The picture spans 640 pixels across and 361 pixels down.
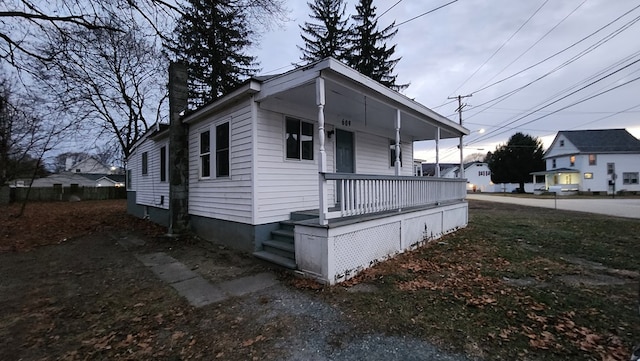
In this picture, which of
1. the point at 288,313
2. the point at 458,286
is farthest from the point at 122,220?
the point at 458,286

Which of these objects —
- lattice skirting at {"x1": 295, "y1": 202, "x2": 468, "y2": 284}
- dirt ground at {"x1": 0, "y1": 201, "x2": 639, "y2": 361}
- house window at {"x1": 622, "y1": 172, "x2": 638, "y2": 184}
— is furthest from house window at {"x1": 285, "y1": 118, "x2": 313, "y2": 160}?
house window at {"x1": 622, "y1": 172, "x2": 638, "y2": 184}

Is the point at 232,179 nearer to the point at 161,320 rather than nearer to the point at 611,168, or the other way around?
the point at 161,320

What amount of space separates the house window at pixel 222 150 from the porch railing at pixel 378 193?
277 cm

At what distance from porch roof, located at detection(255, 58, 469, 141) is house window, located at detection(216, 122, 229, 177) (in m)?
1.45

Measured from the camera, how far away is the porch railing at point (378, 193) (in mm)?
4562

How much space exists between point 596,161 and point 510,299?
1592 inches

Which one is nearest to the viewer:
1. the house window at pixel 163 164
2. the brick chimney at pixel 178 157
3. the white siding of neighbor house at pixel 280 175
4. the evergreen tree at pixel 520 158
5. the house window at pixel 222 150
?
the white siding of neighbor house at pixel 280 175

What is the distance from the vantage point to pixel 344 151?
8.06m

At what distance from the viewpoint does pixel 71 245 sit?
23.7 feet

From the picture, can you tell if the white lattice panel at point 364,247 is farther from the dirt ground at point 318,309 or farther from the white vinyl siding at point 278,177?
the white vinyl siding at point 278,177

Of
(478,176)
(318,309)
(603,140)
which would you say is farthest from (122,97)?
(478,176)

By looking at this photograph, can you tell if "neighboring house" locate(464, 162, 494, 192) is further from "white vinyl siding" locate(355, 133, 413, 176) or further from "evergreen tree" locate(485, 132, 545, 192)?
"white vinyl siding" locate(355, 133, 413, 176)

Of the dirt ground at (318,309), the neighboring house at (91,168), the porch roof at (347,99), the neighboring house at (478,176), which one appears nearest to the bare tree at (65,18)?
the porch roof at (347,99)

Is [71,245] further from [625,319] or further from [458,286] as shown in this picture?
[625,319]
